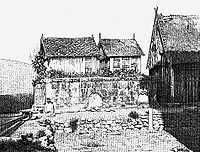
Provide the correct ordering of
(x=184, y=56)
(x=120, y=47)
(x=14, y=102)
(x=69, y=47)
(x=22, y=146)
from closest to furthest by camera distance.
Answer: (x=22, y=146), (x=184, y=56), (x=69, y=47), (x=14, y=102), (x=120, y=47)

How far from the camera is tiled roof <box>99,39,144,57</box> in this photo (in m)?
45.2

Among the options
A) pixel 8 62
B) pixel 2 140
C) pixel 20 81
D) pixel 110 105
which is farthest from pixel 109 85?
pixel 8 62

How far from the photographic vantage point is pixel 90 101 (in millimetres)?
35875

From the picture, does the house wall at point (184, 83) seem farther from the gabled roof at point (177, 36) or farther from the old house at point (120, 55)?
the old house at point (120, 55)

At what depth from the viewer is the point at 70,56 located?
4200 centimetres

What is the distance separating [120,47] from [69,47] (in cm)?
723

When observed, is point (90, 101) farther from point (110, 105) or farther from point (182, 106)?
point (182, 106)

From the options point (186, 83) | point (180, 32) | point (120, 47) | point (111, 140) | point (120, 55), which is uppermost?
point (180, 32)

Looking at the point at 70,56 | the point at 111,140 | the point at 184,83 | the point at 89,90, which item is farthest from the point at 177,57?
the point at 70,56

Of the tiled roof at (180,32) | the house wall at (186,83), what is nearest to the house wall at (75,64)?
the tiled roof at (180,32)

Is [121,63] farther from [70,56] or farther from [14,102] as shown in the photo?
[14,102]

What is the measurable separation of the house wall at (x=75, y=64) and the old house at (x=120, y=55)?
114 inches

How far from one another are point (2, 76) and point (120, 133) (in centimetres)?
3563

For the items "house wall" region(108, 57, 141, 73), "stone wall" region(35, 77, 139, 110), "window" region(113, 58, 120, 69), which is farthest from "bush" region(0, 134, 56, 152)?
"window" region(113, 58, 120, 69)
